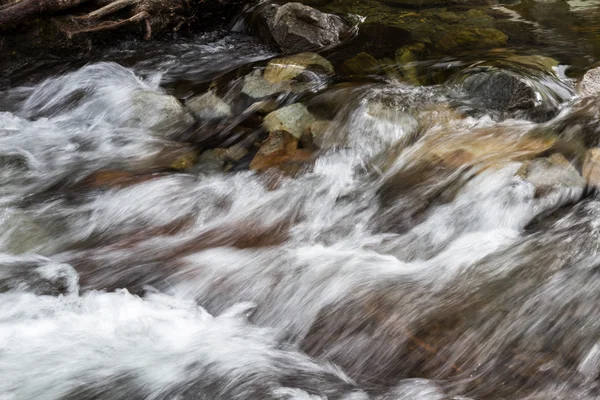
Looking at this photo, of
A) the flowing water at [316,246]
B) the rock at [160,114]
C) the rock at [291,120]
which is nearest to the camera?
the flowing water at [316,246]

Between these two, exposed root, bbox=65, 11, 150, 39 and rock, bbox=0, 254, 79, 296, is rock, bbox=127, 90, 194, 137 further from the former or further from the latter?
rock, bbox=0, 254, 79, 296

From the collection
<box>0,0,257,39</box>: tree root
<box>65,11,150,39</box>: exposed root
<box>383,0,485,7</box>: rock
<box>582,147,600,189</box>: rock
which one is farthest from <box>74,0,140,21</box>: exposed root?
<box>582,147,600,189</box>: rock

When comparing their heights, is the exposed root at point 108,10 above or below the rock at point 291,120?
above

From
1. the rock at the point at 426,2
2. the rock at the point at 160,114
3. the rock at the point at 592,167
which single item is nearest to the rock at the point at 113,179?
the rock at the point at 160,114

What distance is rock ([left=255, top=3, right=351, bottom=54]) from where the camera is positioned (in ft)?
24.3

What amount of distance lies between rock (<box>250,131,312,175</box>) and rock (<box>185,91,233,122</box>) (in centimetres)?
104

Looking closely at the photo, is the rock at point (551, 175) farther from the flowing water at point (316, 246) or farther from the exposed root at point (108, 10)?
the exposed root at point (108, 10)

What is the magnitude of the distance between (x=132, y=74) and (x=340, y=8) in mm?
3312

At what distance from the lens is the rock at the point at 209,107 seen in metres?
6.34

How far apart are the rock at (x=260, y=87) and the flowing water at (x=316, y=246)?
0.15 metres

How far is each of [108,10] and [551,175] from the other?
224 inches

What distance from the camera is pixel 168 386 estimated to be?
3.15 metres

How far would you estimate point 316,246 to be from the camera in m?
4.35

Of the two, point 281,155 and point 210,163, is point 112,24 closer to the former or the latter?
point 210,163
